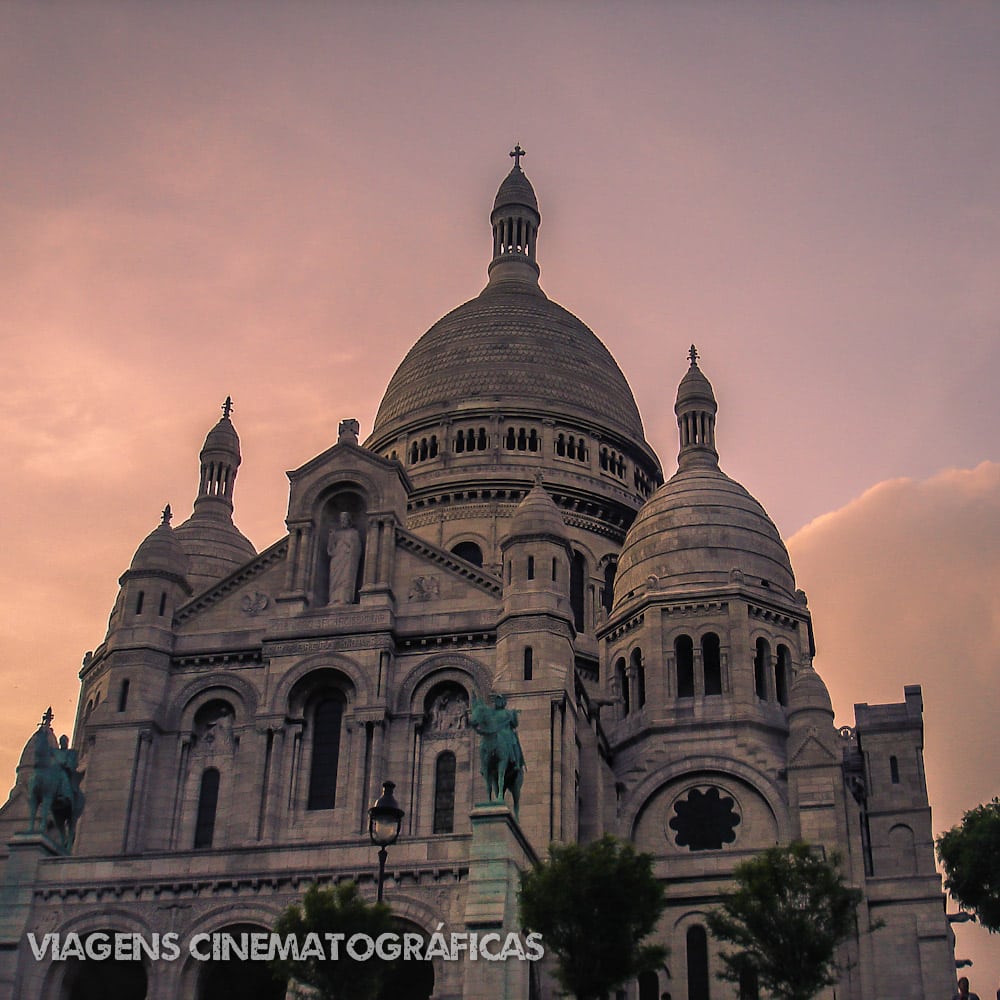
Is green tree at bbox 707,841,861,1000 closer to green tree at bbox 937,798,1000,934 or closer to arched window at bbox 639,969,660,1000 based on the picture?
green tree at bbox 937,798,1000,934

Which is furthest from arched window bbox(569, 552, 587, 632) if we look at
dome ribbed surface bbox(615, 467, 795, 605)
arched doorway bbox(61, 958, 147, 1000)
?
arched doorway bbox(61, 958, 147, 1000)

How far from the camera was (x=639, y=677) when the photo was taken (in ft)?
190

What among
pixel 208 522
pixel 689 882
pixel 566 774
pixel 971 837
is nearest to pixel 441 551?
pixel 566 774

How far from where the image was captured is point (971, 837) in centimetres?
4669

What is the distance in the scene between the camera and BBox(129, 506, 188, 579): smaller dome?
5353 centimetres

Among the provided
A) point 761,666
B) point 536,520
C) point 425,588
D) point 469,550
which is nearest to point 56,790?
point 425,588

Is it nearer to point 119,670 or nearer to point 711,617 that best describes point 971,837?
point 711,617

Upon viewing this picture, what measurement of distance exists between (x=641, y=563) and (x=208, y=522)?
21.4 meters

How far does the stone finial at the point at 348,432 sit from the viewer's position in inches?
2167

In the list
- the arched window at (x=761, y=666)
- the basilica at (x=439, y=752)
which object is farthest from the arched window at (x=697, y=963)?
the arched window at (x=761, y=666)

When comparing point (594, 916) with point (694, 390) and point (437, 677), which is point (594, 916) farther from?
point (694, 390)

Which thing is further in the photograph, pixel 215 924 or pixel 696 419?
pixel 696 419

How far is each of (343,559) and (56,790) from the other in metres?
11.7

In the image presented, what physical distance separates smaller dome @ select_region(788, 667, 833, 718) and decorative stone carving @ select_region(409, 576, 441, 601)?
41.5 ft
